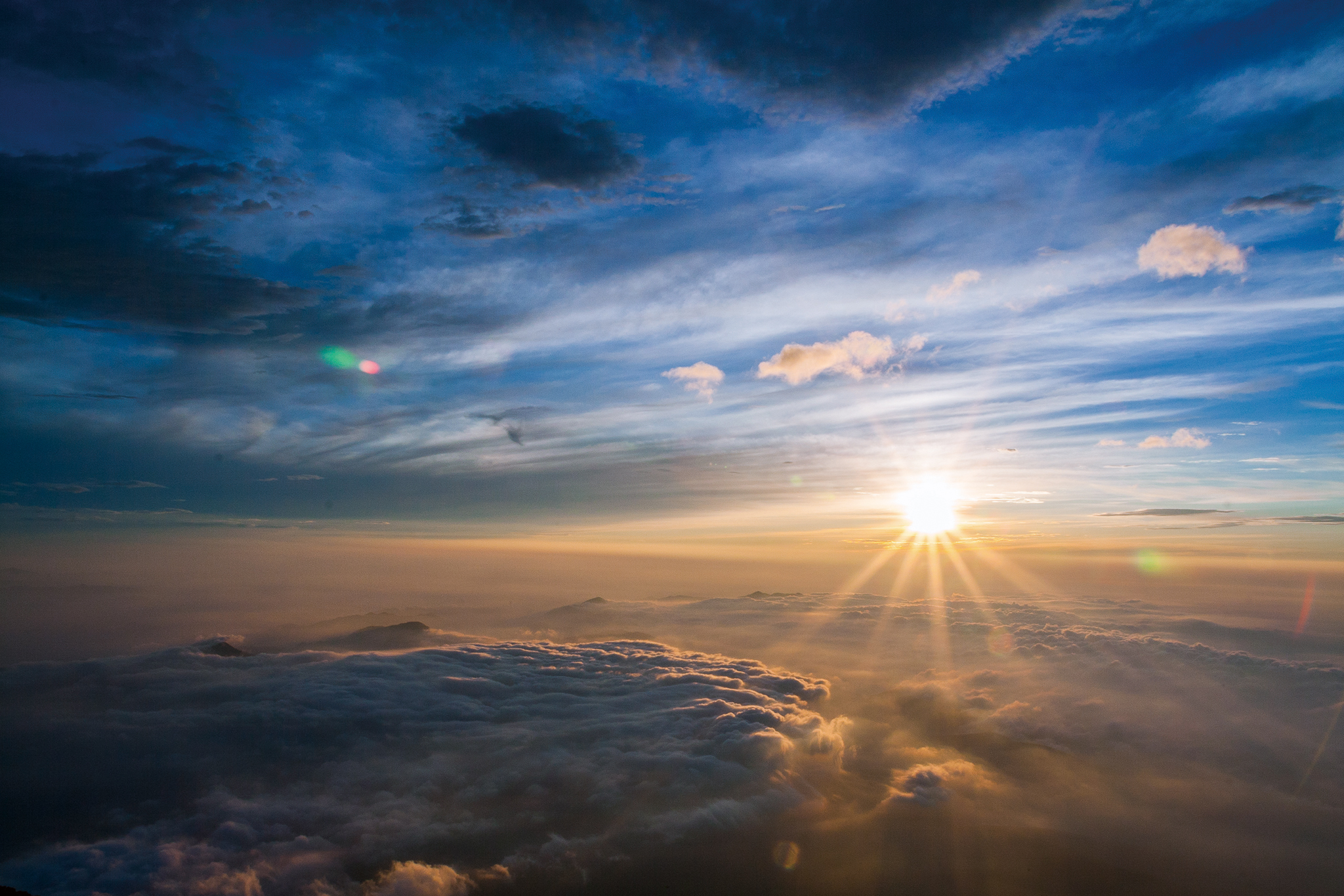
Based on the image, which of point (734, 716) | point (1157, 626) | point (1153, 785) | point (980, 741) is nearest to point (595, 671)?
point (734, 716)

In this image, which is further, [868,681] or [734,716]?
[868,681]

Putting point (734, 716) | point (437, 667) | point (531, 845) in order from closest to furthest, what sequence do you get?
point (531, 845) < point (734, 716) < point (437, 667)

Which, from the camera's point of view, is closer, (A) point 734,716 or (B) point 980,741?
(A) point 734,716

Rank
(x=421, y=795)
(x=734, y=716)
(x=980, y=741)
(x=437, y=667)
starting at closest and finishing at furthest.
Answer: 1. (x=421, y=795)
2. (x=734, y=716)
3. (x=980, y=741)
4. (x=437, y=667)

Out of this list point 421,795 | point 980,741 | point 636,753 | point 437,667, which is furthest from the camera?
point 437,667

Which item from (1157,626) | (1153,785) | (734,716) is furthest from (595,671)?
(1157,626)

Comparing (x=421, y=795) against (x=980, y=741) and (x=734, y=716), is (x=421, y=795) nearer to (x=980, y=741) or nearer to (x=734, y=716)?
(x=734, y=716)

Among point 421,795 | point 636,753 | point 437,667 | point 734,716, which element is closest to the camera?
point 421,795

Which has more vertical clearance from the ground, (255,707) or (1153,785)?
(255,707)

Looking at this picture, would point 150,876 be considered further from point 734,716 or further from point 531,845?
point 734,716
